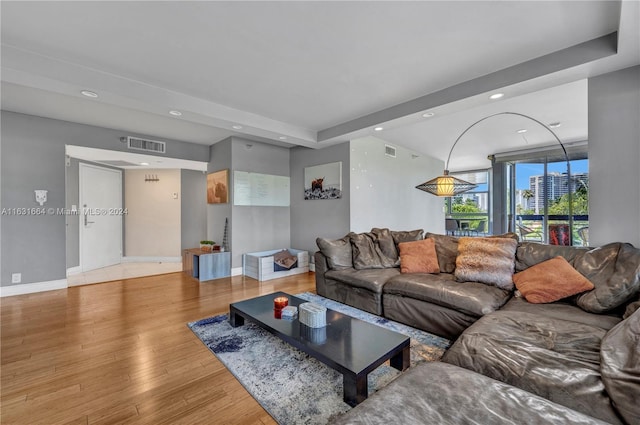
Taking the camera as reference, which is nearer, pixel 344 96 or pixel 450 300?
pixel 450 300

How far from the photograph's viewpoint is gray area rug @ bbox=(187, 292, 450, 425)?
1.66 m

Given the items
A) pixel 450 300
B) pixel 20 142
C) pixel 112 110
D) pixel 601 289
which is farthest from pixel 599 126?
pixel 20 142

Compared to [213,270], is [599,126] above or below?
above

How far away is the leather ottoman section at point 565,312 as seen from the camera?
6.05 ft

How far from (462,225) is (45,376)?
395 inches

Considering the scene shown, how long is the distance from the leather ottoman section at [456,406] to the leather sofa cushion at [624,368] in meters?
0.30

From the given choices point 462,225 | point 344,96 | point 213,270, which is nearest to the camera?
point 344,96

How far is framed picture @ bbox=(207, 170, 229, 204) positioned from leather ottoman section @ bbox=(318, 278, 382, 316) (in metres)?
2.65

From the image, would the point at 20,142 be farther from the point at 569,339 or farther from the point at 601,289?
the point at 601,289

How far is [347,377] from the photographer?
1.62 meters

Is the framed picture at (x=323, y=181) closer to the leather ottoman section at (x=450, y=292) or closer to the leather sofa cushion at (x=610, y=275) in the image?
the leather ottoman section at (x=450, y=292)

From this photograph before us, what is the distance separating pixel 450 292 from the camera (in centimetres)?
253

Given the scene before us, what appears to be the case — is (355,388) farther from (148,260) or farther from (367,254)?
(148,260)

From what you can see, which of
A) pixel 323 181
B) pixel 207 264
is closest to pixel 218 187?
pixel 207 264
